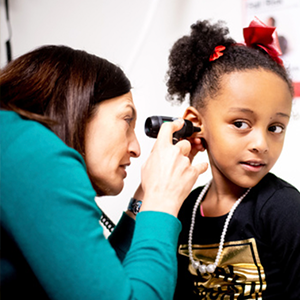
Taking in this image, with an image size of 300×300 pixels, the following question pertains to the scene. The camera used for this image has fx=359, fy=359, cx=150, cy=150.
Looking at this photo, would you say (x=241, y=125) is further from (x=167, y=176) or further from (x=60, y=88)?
(x=60, y=88)

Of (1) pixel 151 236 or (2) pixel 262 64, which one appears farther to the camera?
(2) pixel 262 64

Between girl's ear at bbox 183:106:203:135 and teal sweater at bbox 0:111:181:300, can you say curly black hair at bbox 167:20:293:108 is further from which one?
teal sweater at bbox 0:111:181:300

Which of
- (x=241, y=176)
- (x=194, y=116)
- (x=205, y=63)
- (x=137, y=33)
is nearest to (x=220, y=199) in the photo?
(x=241, y=176)

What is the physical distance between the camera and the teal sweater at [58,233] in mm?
589

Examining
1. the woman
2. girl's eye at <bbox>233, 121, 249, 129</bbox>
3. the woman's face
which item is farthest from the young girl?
the woman's face

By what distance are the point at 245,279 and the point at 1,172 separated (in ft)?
2.10

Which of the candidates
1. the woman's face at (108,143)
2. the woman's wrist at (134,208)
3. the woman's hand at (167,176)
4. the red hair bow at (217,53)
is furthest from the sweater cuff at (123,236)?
the red hair bow at (217,53)

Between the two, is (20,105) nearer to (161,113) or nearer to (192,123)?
(192,123)

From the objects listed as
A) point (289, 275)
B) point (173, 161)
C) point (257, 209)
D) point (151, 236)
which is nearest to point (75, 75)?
point (173, 161)

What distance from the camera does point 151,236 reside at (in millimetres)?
672

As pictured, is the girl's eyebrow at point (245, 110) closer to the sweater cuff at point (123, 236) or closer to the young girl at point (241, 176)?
the young girl at point (241, 176)

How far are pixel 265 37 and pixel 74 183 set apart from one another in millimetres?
672

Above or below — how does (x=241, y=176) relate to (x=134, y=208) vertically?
above

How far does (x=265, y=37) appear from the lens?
97cm
